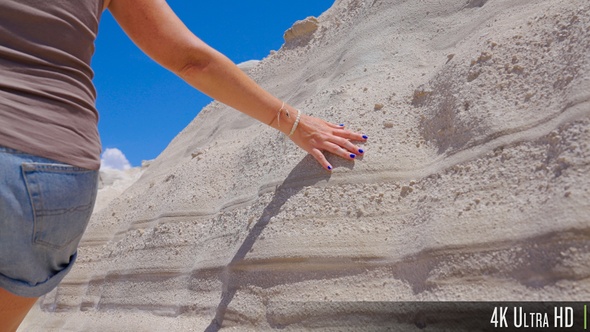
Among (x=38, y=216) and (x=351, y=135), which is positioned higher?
(x=351, y=135)

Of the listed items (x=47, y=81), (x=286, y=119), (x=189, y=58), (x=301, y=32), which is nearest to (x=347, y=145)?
(x=286, y=119)

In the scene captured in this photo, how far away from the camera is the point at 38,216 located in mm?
1208

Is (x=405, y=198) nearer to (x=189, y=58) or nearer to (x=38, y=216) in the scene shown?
(x=189, y=58)

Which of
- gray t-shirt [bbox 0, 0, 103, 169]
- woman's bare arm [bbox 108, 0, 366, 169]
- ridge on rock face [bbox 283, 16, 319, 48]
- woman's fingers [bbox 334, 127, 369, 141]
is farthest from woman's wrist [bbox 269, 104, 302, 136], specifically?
ridge on rock face [bbox 283, 16, 319, 48]

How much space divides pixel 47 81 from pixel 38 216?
33 centimetres

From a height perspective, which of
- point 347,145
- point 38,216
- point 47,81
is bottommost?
point 38,216

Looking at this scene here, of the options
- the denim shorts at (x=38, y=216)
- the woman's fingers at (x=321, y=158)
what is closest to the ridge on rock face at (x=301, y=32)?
the woman's fingers at (x=321, y=158)

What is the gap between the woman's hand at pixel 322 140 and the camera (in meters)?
2.67

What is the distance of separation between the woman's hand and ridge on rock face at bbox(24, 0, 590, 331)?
0.21ft

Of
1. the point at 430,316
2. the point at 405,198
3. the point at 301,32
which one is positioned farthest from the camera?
the point at 301,32

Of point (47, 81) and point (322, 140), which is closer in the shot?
point (47, 81)

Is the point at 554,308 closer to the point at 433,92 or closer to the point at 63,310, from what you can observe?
the point at 433,92

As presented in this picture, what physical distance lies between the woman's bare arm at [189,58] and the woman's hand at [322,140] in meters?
0.06

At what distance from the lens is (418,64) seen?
11.1ft
